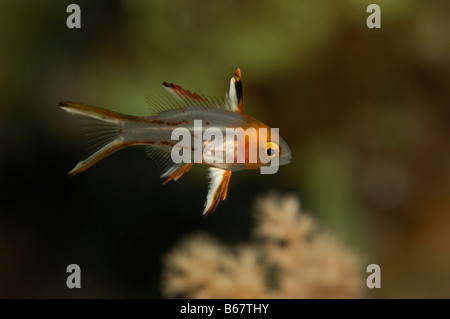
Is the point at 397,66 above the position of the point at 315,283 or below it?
above

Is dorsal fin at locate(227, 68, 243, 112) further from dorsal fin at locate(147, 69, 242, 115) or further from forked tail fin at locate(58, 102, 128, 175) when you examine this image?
forked tail fin at locate(58, 102, 128, 175)

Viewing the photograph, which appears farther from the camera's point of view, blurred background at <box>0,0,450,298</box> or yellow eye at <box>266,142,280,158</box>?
blurred background at <box>0,0,450,298</box>

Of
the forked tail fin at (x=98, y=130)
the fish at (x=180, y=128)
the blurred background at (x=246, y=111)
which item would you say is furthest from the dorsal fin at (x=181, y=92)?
the blurred background at (x=246, y=111)

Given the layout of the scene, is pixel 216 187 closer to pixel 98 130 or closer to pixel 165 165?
pixel 165 165

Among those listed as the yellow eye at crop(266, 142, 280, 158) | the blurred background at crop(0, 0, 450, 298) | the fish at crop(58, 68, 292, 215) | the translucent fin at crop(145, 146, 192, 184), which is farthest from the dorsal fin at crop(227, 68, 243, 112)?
the blurred background at crop(0, 0, 450, 298)

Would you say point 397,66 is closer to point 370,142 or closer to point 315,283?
point 370,142

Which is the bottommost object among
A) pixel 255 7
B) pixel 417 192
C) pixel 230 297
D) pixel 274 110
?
pixel 230 297

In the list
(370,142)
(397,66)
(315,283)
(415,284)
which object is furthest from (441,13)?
(315,283)

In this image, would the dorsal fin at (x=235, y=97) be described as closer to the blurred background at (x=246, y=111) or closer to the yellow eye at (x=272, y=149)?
the yellow eye at (x=272, y=149)
